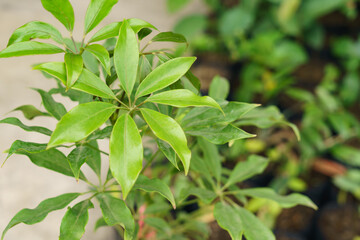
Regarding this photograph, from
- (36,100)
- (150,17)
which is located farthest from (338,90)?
(36,100)

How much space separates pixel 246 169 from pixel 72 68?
44cm

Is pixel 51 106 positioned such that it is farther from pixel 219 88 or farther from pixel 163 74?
pixel 219 88

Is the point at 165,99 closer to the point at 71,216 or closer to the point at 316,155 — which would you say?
the point at 71,216

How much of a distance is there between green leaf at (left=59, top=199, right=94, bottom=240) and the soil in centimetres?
122

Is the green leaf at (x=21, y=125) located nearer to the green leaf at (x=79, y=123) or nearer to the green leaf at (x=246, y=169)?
the green leaf at (x=79, y=123)

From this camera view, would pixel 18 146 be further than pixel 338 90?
No

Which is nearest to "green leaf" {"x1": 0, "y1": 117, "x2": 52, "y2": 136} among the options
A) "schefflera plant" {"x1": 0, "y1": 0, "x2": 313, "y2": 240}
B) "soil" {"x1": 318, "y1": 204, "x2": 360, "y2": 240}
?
"schefflera plant" {"x1": 0, "y1": 0, "x2": 313, "y2": 240}

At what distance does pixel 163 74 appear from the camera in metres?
0.52

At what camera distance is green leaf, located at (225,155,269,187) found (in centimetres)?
77

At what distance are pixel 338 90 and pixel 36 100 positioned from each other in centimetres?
160

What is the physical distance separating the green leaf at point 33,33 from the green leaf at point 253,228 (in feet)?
1.42

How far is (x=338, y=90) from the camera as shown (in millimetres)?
2057

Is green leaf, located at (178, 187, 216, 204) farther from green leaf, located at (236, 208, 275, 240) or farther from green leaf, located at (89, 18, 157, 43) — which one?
green leaf, located at (89, 18, 157, 43)

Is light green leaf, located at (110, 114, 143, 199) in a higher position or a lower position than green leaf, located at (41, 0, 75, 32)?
lower
